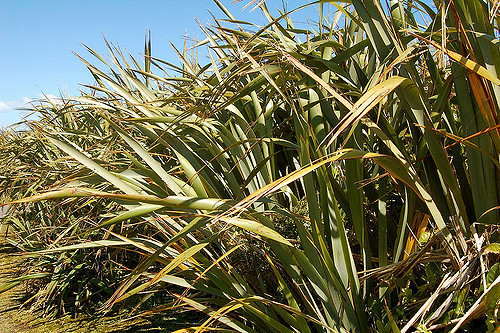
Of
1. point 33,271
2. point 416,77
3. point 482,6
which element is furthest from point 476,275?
point 33,271

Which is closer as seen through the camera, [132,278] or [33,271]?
[132,278]

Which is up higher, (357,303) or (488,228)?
(488,228)

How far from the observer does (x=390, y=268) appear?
4.30 ft

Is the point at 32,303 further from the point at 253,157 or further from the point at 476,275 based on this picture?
the point at 476,275

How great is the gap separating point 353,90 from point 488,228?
53 cm

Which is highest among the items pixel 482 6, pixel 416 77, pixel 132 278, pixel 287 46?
pixel 287 46

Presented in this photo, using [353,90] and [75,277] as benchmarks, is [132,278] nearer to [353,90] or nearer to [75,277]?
[353,90]

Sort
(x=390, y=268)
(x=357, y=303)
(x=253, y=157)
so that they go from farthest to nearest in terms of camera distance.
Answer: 1. (x=253, y=157)
2. (x=357, y=303)
3. (x=390, y=268)

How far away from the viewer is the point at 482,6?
1189 mm

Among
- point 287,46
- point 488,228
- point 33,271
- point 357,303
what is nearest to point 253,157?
point 287,46

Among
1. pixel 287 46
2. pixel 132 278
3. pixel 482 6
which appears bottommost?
pixel 132 278

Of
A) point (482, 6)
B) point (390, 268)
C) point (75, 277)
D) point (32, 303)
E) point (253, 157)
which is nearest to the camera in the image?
point (482, 6)

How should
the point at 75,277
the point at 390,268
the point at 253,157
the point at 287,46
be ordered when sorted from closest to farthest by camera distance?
the point at 390,268
the point at 287,46
the point at 253,157
the point at 75,277

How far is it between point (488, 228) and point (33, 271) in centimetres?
295
